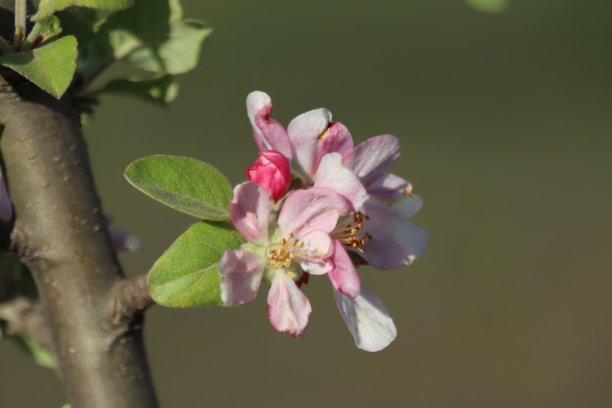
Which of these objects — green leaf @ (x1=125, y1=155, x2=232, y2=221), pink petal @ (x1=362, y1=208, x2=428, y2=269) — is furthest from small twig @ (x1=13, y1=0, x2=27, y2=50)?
pink petal @ (x1=362, y1=208, x2=428, y2=269)

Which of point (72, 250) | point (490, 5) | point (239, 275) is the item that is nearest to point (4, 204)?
point (72, 250)

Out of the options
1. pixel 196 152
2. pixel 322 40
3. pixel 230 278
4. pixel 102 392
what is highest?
pixel 230 278

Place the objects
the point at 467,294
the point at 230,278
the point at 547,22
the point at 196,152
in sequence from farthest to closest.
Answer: the point at 547,22
the point at 196,152
the point at 467,294
the point at 230,278

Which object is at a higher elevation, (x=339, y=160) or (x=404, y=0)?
(x=339, y=160)

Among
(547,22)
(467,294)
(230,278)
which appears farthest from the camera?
(547,22)

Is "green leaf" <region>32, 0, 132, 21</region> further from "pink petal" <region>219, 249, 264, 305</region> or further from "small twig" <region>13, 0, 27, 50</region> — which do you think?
"pink petal" <region>219, 249, 264, 305</region>

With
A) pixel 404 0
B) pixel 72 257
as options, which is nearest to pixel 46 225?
pixel 72 257

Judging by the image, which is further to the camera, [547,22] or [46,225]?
[547,22]

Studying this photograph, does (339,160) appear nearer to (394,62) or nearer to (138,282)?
(138,282)
